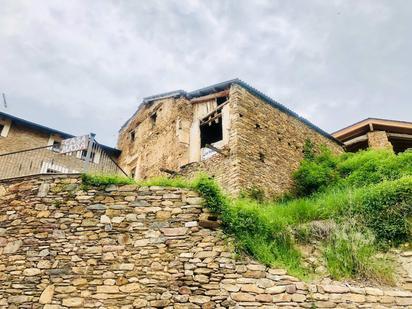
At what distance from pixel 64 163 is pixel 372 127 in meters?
14.9

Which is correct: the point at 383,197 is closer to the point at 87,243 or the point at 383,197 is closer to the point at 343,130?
the point at 87,243

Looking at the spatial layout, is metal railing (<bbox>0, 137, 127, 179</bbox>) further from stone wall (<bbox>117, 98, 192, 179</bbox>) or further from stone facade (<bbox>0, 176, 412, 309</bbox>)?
stone wall (<bbox>117, 98, 192, 179</bbox>)

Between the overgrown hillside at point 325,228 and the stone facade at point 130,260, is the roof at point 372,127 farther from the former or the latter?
the stone facade at point 130,260

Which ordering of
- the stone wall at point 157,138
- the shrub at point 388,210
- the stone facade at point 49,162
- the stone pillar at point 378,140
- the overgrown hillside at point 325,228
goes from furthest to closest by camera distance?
the stone pillar at point 378,140, the stone wall at point 157,138, the stone facade at point 49,162, the shrub at point 388,210, the overgrown hillside at point 325,228

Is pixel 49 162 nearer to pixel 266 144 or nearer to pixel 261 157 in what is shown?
pixel 261 157

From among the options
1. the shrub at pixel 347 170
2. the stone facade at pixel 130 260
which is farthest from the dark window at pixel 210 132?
the stone facade at pixel 130 260

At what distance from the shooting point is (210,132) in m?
15.3

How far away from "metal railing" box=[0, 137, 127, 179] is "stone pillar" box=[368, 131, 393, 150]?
1346 cm

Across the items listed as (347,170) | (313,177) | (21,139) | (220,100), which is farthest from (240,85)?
(21,139)

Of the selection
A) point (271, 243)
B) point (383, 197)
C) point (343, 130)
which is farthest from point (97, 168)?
point (343, 130)

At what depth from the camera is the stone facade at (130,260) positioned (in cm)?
640

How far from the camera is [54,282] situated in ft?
22.4

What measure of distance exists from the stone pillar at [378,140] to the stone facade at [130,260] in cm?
→ 1201

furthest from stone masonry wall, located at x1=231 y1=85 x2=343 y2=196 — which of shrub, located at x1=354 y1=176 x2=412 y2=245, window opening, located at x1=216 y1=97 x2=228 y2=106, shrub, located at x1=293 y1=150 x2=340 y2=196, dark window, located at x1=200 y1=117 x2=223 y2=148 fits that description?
shrub, located at x1=354 y1=176 x2=412 y2=245
